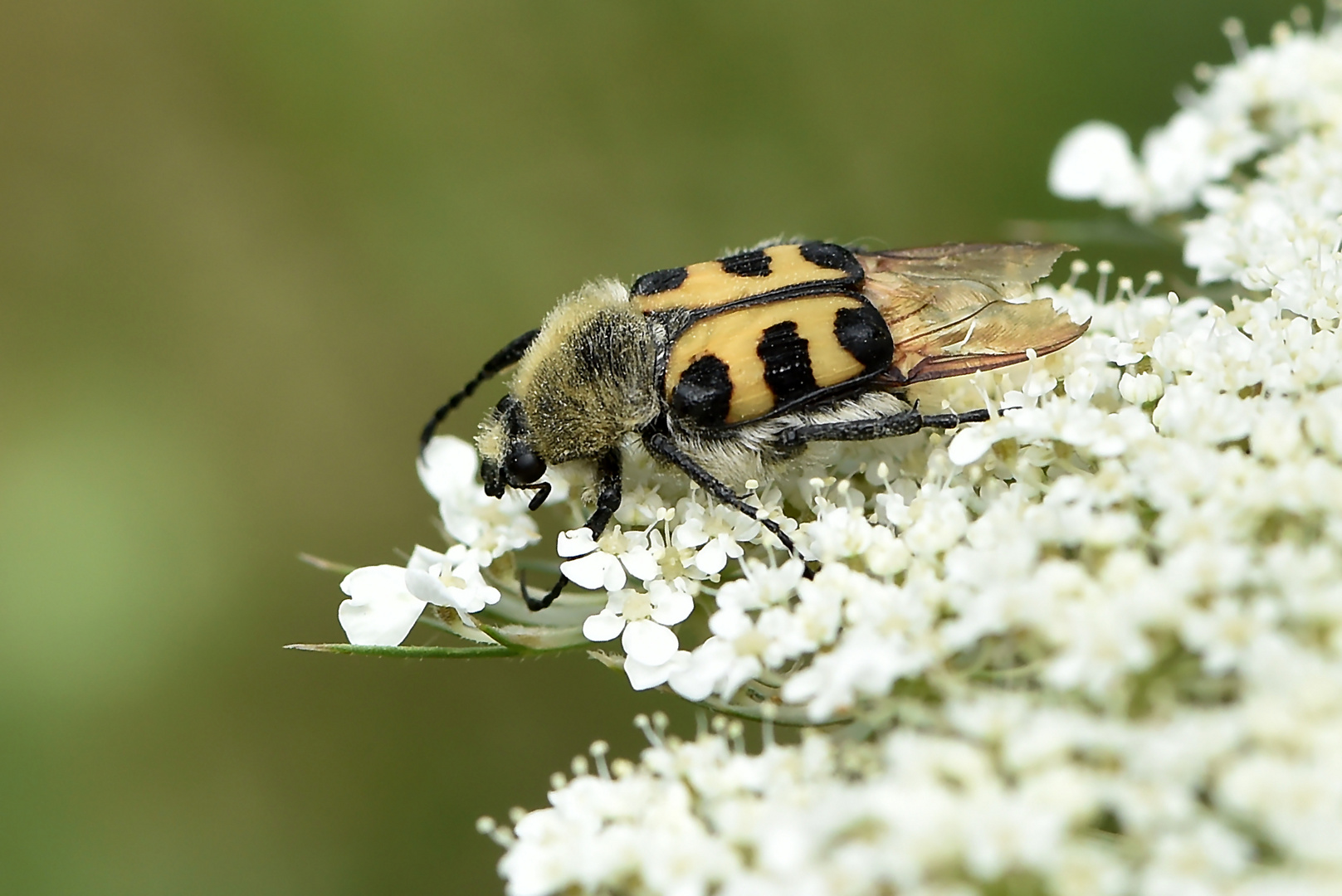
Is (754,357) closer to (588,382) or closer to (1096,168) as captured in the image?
(588,382)

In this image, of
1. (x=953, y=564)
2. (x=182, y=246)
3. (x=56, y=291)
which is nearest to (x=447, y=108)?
(x=182, y=246)

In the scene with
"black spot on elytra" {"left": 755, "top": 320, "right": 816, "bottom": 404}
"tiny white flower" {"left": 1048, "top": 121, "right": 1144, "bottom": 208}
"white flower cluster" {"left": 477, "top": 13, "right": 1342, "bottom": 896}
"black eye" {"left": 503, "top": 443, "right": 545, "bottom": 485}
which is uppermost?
"tiny white flower" {"left": 1048, "top": 121, "right": 1144, "bottom": 208}

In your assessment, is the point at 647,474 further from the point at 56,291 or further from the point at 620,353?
the point at 56,291

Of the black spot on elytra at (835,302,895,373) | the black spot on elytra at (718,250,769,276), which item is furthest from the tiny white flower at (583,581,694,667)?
the black spot on elytra at (718,250,769,276)

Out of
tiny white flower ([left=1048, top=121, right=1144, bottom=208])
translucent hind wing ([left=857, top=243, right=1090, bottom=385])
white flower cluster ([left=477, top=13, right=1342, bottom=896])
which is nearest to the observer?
white flower cluster ([left=477, top=13, right=1342, bottom=896])

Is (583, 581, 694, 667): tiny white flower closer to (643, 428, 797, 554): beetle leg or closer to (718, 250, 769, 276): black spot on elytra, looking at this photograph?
(643, 428, 797, 554): beetle leg

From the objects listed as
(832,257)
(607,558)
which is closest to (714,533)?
(607,558)
